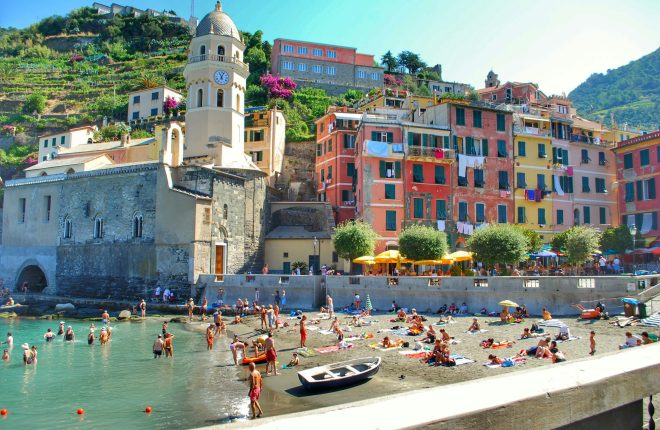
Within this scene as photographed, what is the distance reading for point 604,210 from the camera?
43312mm

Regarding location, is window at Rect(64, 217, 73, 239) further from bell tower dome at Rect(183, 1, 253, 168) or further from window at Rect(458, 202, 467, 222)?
window at Rect(458, 202, 467, 222)

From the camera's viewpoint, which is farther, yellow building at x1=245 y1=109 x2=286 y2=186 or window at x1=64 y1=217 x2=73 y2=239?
yellow building at x1=245 y1=109 x2=286 y2=186

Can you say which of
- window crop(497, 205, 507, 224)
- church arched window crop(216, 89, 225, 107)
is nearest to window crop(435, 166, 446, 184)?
window crop(497, 205, 507, 224)

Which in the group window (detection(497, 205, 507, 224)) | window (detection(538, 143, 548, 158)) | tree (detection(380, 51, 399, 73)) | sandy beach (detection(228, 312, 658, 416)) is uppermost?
tree (detection(380, 51, 399, 73))

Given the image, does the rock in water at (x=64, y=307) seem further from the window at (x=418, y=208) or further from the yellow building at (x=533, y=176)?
the yellow building at (x=533, y=176)

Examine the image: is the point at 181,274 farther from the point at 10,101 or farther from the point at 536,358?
the point at 10,101

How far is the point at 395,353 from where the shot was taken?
2048 centimetres

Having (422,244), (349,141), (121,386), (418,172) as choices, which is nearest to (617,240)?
(418,172)

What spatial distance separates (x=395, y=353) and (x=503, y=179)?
82.0 feet

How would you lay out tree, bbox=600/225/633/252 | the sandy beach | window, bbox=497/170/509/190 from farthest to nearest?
window, bbox=497/170/509/190 < tree, bbox=600/225/633/252 < the sandy beach

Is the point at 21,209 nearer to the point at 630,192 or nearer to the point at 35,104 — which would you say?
the point at 35,104

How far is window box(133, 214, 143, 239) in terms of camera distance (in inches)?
1501

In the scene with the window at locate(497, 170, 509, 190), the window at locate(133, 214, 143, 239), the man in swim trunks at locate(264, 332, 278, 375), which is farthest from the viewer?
the window at locate(497, 170, 509, 190)

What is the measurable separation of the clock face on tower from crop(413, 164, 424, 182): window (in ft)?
56.4
